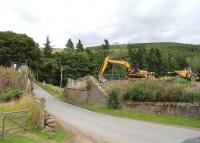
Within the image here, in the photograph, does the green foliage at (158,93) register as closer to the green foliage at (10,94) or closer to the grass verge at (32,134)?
the green foliage at (10,94)

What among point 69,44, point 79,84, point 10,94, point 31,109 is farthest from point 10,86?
point 69,44

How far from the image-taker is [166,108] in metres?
29.8

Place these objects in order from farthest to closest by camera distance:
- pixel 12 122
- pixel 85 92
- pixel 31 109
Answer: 1. pixel 85 92
2. pixel 31 109
3. pixel 12 122

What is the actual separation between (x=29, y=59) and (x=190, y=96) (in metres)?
57.8

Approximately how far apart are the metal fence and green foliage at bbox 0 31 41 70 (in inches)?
2431

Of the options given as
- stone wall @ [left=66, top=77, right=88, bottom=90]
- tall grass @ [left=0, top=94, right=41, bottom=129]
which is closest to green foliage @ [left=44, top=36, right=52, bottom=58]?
stone wall @ [left=66, top=77, right=88, bottom=90]

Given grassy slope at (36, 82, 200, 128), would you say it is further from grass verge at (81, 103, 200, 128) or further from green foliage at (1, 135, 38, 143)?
green foliage at (1, 135, 38, 143)

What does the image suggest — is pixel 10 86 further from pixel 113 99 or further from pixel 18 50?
pixel 18 50

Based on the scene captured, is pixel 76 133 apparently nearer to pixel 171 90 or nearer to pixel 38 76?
pixel 171 90

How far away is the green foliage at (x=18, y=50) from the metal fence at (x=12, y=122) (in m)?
61.7

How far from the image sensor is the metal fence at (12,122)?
678 inches

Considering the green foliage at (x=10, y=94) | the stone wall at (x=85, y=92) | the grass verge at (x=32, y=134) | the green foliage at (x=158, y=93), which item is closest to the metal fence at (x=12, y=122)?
the grass verge at (x=32, y=134)

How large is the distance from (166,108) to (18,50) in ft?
188

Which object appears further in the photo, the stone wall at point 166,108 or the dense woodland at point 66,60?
the dense woodland at point 66,60
